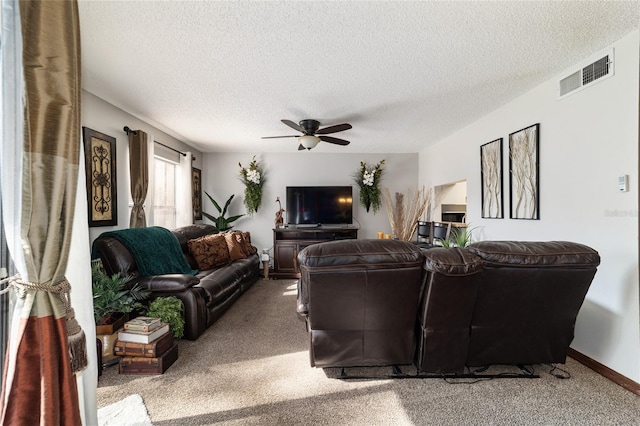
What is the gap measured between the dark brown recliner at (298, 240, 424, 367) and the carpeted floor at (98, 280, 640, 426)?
0.66 ft

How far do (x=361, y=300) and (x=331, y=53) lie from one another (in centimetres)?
183

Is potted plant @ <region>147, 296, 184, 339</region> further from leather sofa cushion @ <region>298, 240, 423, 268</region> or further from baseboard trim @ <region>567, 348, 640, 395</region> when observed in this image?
baseboard trim @ <region>567, 348, 640, 395</region>

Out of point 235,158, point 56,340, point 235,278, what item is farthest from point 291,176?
point 56,340

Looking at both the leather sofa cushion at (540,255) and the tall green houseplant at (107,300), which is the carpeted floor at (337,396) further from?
the leather sofa cushion at (540,255)

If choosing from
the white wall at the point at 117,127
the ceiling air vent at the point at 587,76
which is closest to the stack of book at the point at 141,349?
the white wall at the point at 117,127

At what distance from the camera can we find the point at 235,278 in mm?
3732

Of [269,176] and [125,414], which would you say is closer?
[125,414]

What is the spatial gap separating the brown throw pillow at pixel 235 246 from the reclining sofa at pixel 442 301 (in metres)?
2.64

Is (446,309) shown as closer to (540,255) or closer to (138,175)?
(540,255)

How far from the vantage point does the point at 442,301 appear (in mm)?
1791

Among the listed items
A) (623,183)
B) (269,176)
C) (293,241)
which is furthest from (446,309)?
(269,176)

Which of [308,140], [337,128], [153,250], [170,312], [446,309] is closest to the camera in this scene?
[446,309]

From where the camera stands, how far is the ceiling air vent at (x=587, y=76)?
7.04 feet

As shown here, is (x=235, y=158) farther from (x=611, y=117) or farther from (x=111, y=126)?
(x=611, y=117)
